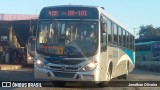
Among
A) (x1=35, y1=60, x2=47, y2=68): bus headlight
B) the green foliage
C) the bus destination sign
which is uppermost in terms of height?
the green foliage

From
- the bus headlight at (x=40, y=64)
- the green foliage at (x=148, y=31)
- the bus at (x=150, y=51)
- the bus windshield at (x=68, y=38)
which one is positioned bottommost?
the bus at (x=150, y=51)

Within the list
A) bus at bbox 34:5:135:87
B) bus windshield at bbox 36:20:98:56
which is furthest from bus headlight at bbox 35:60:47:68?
bus windshield at bbox 36:20:98:56

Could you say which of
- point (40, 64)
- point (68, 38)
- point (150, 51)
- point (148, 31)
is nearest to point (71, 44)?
point (68, 38)

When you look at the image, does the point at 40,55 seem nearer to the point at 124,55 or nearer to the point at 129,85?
Result: the point at 129,85

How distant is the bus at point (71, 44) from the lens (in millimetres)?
13273

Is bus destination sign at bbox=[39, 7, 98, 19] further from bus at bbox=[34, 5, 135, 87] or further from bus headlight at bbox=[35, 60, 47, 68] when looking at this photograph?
bus headlight at bbox=[35, 60, 47, 68]

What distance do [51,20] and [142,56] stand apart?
4247cm

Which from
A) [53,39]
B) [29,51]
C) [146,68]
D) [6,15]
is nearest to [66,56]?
[53,39]

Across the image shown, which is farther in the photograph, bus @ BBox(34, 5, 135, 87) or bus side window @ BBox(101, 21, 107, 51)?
bus side window @ BBox(101, 21, 107, 51)

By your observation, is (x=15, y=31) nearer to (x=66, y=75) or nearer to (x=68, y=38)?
(x=68, y=38)

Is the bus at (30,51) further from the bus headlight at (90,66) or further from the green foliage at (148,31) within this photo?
the green foliage at (148,31)

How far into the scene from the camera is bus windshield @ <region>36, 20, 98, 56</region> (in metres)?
13.4

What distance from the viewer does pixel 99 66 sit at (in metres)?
13.5

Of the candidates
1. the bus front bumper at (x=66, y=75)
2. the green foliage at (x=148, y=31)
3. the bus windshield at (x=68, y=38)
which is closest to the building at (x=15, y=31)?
the bus windshield at (x=68, y=38)
